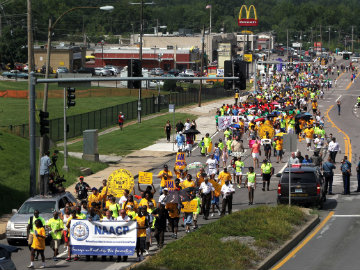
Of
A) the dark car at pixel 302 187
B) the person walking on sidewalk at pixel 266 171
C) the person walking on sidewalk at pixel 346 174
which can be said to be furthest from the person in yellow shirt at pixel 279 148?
→ the dark car at pixel 302 187

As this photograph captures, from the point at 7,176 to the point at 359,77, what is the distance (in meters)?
111

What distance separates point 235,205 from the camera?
32219mm

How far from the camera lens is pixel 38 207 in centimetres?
2558

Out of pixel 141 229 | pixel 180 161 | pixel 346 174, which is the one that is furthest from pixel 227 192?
pixel 180 161

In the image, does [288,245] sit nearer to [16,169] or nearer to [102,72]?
[16,169]

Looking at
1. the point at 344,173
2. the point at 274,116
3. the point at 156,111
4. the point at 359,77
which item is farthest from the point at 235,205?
the point at 359,77

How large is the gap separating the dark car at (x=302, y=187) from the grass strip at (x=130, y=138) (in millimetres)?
20829

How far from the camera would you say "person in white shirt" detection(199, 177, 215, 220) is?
93.9 ft

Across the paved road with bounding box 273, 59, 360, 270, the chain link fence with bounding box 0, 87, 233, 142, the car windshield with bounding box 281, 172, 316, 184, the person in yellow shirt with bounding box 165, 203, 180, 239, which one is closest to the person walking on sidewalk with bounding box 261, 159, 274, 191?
the paved road with bounding box 273, 59, 360, 270

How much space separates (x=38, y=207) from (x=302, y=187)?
34.1ft

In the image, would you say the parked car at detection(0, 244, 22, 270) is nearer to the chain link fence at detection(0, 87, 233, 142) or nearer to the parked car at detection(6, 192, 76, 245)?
the parked car at detection(6, 192, 76, 245)

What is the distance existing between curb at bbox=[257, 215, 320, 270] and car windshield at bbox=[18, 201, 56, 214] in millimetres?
7393

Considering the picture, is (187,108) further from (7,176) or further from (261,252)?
(261,252)

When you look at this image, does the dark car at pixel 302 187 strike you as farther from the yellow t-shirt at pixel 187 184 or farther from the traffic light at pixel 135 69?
the traffic light at pixel 135 69
